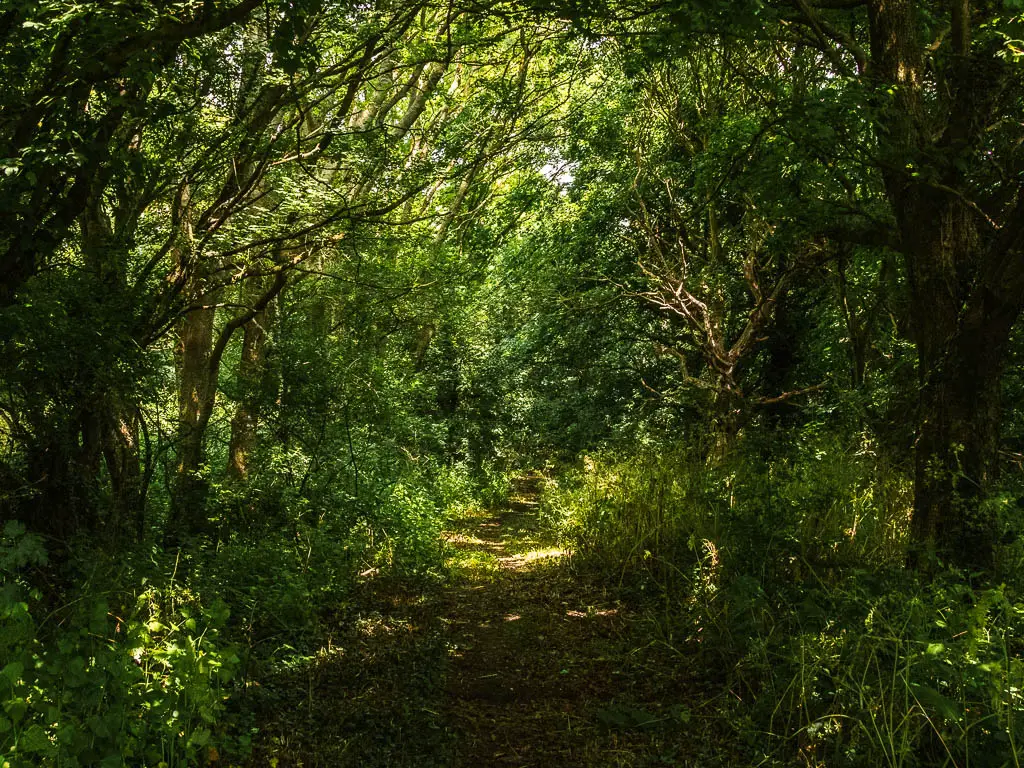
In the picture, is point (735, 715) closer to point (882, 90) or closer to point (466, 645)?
point (466, 645)

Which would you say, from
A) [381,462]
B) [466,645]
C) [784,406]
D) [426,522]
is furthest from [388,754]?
[784,406]

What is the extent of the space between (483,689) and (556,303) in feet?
27.0

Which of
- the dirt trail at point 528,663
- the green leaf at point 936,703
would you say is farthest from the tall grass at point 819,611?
the dirt trail at point 528,663

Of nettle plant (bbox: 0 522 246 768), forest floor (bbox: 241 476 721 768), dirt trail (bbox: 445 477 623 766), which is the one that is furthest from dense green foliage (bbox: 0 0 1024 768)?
dirt trail (bbox: 445 477 623 766)

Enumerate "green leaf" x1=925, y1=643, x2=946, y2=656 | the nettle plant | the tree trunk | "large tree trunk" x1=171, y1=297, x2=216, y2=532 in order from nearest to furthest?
the nettle plant
"green leaf" x1=925, y1=643, x2=946, y2=656
"large tree trunk" x1=171, y1=297, x2=216, y2=532
the tree trunk

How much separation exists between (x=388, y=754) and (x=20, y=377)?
10.8ft

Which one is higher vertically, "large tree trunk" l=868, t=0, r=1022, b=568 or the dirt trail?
"large tree trunk" l=868, t=0, r=1022, b=568

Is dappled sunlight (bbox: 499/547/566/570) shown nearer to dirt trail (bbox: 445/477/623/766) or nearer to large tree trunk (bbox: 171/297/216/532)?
dirt trail (bbox: 445/477/623/766)

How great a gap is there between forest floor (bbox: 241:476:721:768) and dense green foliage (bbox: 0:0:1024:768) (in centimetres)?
23

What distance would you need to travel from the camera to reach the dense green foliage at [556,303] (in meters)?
3.62

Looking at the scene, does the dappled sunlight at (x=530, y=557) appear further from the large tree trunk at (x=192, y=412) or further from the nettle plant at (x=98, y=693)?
the nettle plant at (x=98, y=693)

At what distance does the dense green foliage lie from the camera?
362cm

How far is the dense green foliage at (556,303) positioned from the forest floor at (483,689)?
0.74 ft

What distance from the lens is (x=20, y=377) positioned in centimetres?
467
